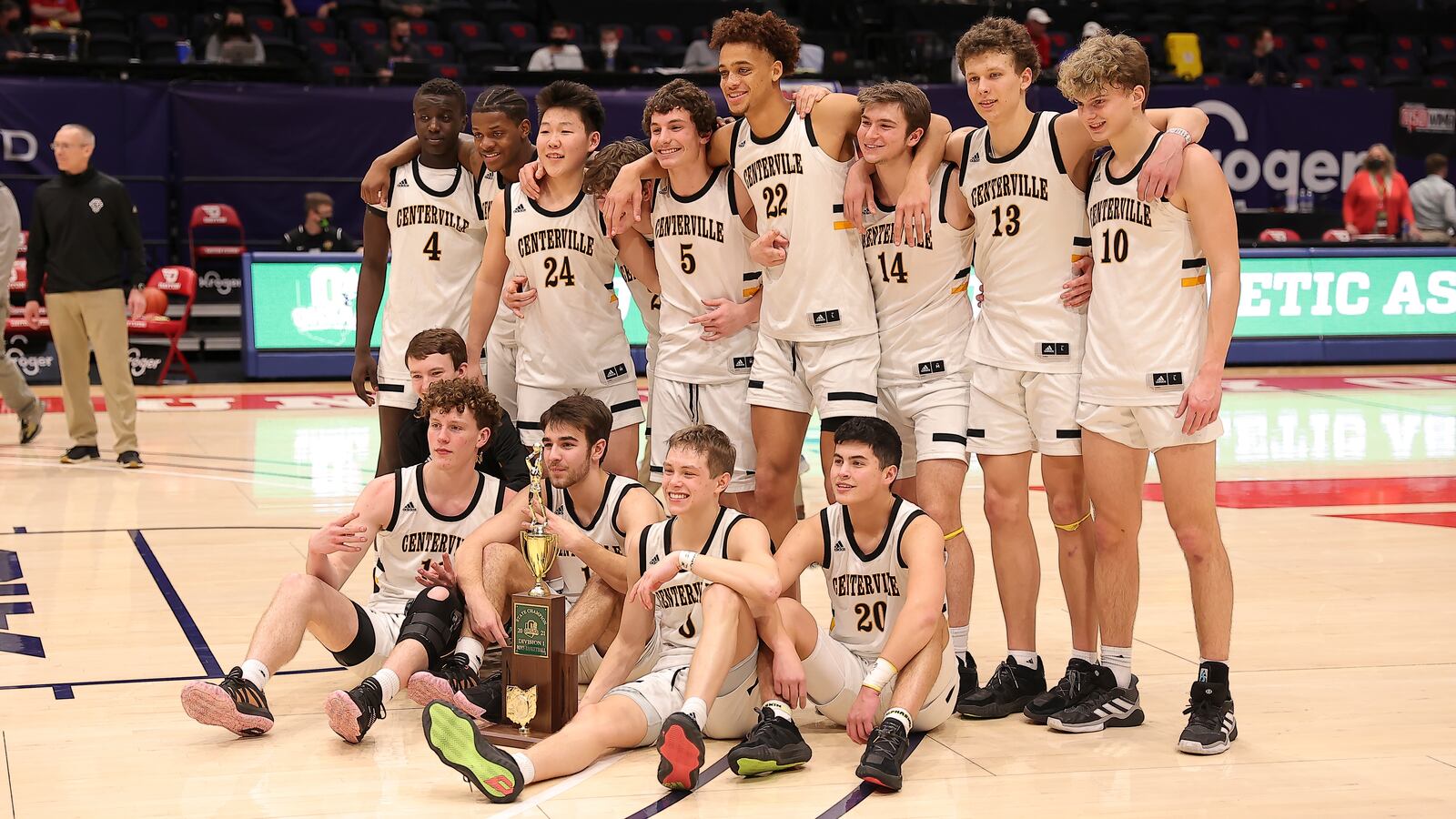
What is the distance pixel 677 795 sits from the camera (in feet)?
14.7

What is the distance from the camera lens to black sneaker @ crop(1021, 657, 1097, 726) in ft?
17.3

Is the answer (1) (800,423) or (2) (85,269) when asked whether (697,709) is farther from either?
(2) (85,269)

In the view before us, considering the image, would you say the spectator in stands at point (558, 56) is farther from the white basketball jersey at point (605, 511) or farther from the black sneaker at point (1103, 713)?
the black sneaker at point (1103, 713)

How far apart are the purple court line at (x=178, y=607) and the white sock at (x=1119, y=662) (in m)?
3.25

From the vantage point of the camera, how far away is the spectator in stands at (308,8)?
18.5m

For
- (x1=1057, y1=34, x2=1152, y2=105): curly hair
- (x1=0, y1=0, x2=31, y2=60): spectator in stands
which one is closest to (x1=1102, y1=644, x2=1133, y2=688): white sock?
(x1=1057, y1=34, x2=1152, y2=105): curly hair

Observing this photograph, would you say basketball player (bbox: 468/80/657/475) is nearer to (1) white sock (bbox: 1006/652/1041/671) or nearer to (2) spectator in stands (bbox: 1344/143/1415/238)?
(1) white sock (bbox: 1006/652/1041/671)

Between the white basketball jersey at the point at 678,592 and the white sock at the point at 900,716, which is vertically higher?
the white basketball jersey at the point at 678,592

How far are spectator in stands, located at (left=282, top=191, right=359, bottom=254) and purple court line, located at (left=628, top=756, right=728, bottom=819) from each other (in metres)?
11.3

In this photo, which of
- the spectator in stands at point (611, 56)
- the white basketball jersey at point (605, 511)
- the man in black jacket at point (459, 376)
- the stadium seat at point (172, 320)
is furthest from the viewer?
the spectator in stands at point (611, 56)

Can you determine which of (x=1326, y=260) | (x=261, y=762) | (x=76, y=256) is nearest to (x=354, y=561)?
(x=261, y=762)

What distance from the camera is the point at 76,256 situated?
1072cm

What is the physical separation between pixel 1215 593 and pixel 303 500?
6.16 metres

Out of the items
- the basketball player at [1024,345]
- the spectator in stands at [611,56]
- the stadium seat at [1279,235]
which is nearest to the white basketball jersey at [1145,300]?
the basketball player at [1024,345]
